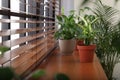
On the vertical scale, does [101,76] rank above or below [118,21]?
below

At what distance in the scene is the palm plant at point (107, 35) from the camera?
3451mm

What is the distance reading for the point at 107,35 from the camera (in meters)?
3.50

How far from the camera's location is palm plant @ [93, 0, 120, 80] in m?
3.45

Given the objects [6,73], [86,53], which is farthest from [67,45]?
[6,73]

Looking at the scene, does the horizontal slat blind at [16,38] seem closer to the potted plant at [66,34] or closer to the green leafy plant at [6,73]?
the potted plant at [66,34]

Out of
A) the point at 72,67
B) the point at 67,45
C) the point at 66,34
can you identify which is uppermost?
the point at 66,34

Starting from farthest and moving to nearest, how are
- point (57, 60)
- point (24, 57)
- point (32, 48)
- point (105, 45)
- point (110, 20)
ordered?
point (110, 20)
point (105, 45)
point (57, 60)
point (32, 48)
point (24, 57)

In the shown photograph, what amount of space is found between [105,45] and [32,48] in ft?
6.09

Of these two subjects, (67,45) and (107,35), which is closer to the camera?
(67,45)

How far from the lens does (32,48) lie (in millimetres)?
1799

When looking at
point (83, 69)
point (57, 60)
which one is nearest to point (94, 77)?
point (83, 69)

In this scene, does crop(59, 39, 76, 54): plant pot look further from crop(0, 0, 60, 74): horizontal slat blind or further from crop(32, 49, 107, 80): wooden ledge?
crop(0, 0, 60, 74): horizontal slat blind

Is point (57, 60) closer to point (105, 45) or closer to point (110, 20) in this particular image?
point (105, 45)

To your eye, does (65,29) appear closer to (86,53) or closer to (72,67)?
(86,53)
